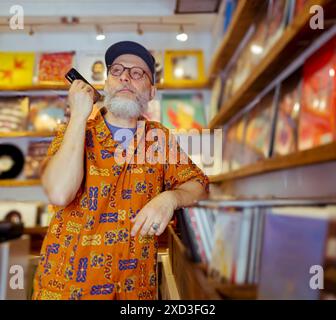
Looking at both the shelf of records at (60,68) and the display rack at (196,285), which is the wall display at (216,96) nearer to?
the shelf of records at (60,68)

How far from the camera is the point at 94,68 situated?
0.62 metres

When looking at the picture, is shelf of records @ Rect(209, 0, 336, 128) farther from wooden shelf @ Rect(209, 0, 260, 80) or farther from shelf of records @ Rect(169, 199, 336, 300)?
shelf of records @ Rect(169, 199, 336, 300)

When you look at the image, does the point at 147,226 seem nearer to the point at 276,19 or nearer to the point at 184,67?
the point at 184,67

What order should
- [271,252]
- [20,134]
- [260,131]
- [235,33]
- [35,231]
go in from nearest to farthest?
1. [271,252]
2. [35,231]
3. [20,134]
4. [260,131]
5. [235,33]

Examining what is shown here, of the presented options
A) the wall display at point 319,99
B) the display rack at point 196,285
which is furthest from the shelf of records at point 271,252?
the wall display at point 319,99

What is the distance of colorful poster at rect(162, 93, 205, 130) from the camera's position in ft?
2.28

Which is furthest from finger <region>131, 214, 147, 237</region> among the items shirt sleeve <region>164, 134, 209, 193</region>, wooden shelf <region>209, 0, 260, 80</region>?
wooden shelf <region>209, 0, 260, 80</region>

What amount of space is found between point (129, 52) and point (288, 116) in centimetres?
38

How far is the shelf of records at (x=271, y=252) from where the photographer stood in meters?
0.35

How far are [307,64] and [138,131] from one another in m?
0.38

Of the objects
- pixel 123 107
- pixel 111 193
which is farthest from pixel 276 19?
pixel 111 193

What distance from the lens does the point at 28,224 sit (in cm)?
47

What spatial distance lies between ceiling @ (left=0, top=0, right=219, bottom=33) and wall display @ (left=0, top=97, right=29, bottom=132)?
6.7 inches
